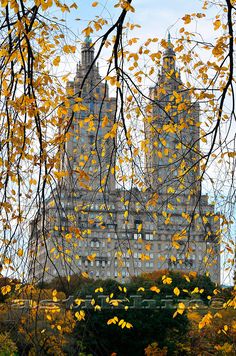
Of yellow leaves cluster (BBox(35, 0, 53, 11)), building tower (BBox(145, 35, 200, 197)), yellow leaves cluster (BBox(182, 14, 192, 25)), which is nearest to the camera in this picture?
yellow leaves cluster (BBox(35, 0, 53, 11))

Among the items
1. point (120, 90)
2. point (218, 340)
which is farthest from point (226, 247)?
point (218, 340)

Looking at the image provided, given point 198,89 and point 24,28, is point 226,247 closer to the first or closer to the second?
point 198,89

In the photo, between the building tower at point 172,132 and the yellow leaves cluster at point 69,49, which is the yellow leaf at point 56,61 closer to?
the yellow leaves cluster at point 69,49

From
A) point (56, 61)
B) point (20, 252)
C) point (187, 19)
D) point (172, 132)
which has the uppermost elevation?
point (187, 19)

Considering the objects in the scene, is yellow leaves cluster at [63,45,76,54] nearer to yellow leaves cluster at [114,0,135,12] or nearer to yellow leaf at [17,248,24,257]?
yellow leaves cluster at [114,0,135,12]

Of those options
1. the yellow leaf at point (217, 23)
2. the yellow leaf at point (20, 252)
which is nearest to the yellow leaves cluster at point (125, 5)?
the yellow leaf at point (217, 23)

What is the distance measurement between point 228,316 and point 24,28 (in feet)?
72.0

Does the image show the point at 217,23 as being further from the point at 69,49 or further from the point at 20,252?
the point at 20,252

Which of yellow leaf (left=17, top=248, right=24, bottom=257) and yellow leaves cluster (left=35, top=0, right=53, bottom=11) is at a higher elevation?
yellow leaves cluster (left=35, top=0, right=53, bottom=11)

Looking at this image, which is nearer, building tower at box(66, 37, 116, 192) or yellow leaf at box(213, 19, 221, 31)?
building tower at box(66, 37, 116, 192)

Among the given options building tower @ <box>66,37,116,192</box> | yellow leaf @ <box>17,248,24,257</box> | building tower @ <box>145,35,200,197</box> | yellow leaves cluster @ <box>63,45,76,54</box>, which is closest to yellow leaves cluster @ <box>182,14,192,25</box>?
building tower @ <box>145,35,200,197</box>

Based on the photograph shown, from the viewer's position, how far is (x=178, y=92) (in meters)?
6.04

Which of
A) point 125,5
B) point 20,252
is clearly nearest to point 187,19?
point 125,5

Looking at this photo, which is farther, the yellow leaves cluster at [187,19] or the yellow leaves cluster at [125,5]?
the yellow leaves cluster at [187,19]
